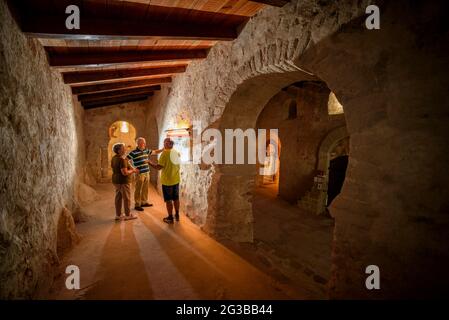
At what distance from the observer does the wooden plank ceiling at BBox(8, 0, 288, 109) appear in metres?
2.18

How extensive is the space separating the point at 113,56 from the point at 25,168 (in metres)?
2.13

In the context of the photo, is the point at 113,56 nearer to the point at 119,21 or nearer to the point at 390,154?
the point at 119,21

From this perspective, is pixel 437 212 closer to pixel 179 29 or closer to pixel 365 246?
pixel 365 246

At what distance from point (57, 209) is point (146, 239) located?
1.39 metres

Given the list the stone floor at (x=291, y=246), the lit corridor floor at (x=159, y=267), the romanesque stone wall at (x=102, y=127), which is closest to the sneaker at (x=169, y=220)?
the lit corridor floor at (x=159, y=267)

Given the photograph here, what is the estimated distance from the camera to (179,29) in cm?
273

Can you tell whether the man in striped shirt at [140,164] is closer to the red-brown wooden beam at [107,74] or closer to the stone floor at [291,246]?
the red-brown wooden beam at [107,74]

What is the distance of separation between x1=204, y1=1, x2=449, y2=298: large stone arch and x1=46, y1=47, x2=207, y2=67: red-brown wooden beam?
2.34 meters

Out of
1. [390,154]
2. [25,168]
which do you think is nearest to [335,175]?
[390,154]

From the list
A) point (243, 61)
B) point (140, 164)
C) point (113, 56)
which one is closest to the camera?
point (243, 61)

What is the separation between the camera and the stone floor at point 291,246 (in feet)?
10.5

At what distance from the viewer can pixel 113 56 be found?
3.48 meters
